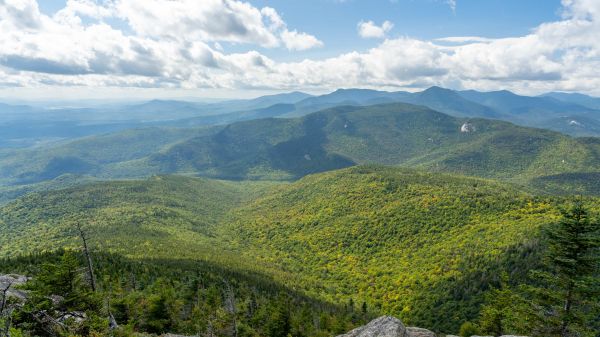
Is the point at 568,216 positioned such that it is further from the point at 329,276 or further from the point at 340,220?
the point at 340,220

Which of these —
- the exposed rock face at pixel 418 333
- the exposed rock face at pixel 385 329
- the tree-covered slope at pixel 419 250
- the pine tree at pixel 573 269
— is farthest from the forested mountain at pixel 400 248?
the exposed rock face at pixel 385 329

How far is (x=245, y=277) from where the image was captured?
118 metres

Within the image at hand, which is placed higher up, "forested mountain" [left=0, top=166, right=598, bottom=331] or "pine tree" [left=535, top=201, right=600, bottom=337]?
"pine tree" [left=535, top=201, right=600, bottom=337]

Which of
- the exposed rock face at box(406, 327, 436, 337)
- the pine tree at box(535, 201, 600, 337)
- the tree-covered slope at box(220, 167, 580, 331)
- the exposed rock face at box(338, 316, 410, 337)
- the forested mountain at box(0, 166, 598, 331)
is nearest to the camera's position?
the pine tree at box(535, 201, 600, 337)

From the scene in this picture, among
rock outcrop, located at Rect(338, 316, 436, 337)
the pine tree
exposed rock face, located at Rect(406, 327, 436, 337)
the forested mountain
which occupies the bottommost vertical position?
the forested mountain

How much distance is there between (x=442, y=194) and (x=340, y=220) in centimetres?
5759

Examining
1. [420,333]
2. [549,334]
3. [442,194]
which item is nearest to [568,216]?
[549,334]

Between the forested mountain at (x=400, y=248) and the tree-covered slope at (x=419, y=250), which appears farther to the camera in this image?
the forested mountain at (x=400, y=248)

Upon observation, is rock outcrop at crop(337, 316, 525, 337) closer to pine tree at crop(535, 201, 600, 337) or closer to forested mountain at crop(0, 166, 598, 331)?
pine tree at crop(535, 201, 600, 337)

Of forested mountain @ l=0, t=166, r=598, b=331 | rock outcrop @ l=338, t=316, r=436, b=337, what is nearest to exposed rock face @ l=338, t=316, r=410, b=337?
rock outcrop @ l=338, t=316, r=436, b=337

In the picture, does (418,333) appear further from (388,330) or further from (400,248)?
(400,248)

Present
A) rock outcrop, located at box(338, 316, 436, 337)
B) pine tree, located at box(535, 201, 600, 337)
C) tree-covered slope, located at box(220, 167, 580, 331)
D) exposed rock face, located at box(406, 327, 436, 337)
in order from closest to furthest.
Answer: pine tree, located at box(535, 201, 600, 337) → rock outcrop, located at box(338, 316, 436, 337) → exposed rock face, located at box(406, 327, 436, 337) → tree-covered slope, located at box(220, 167, 580, 331)

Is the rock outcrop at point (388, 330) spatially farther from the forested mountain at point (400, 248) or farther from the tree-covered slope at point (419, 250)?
the tree-covered slope at point (419, 250)

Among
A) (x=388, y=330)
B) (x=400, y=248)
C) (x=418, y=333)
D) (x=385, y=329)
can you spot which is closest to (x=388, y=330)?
(x=388, y=330)
